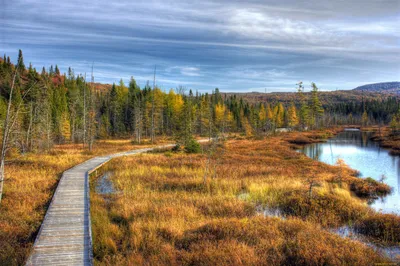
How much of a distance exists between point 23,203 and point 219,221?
27.4 feet

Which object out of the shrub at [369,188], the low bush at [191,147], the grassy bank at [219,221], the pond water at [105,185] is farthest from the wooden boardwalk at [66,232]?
the low bush at [191,147]

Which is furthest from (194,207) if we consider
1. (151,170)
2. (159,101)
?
(159,101)

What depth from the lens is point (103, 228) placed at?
9.66m

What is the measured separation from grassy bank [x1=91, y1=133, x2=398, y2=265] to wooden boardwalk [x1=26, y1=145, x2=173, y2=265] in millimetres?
445

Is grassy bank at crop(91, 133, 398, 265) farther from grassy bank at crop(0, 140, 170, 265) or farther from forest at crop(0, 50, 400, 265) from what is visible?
grassy bank at crop(0, 140, 170, 265)

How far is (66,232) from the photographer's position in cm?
888

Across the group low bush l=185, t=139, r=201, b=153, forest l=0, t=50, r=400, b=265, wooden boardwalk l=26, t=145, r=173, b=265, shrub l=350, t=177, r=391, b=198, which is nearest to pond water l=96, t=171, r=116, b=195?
forest l=0, t=50, r=400, b=265

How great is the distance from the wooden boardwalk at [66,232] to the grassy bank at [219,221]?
1.46 ft

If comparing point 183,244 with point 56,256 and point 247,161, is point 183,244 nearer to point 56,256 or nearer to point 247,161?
point 56,256

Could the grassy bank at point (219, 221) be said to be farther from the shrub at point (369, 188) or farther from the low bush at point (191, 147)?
the low bush at point (191, 147)

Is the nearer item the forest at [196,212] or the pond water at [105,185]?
the forest at [196,212]

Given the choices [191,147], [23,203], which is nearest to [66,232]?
[23,203]

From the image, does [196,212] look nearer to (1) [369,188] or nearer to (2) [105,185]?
(2) [105,185]

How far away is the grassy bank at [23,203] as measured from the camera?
768 cm
